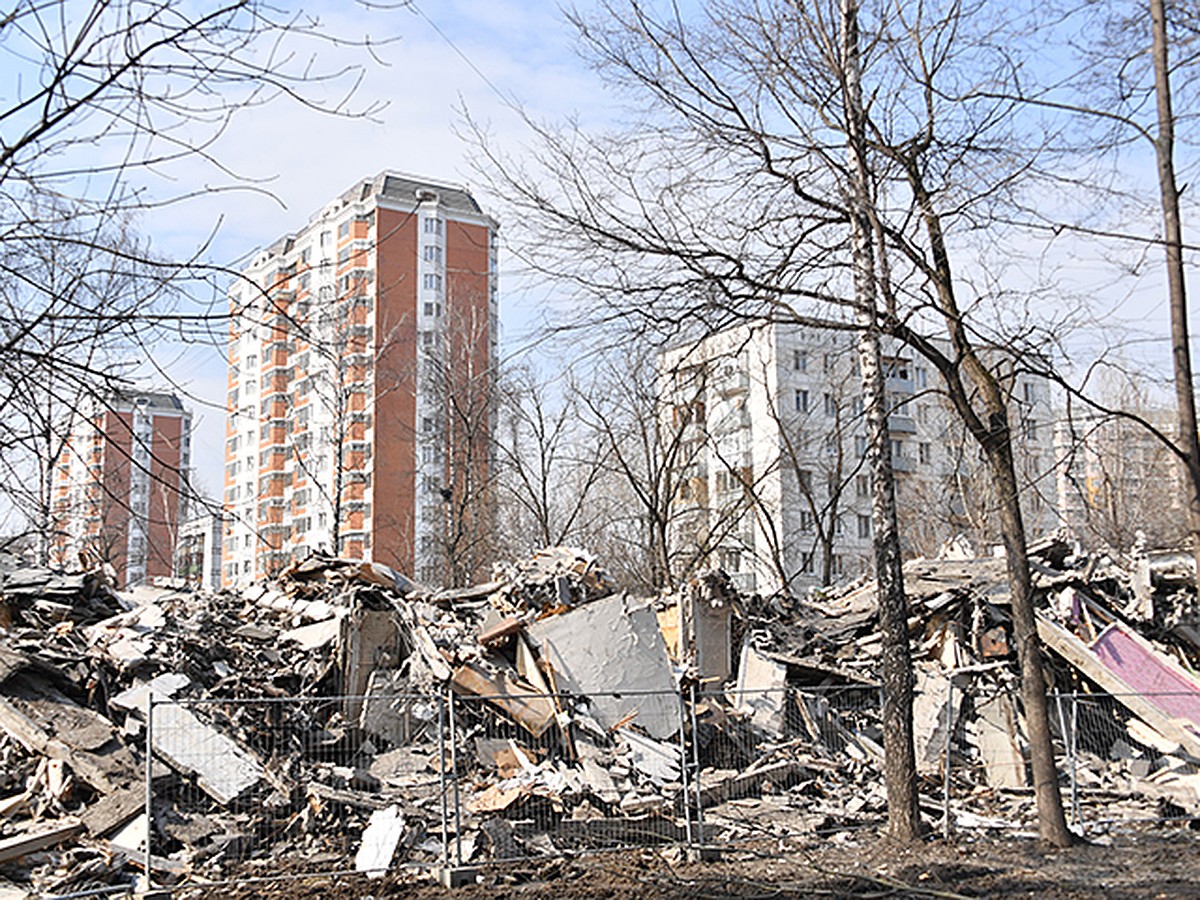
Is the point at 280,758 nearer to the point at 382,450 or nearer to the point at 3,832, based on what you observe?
the point at 3,832

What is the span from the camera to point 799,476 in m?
28.9

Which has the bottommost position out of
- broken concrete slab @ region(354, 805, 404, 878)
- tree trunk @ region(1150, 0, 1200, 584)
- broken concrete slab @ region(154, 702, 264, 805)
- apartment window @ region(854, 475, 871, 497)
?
broken concrete slab @ region(354, 805, 404, 878)

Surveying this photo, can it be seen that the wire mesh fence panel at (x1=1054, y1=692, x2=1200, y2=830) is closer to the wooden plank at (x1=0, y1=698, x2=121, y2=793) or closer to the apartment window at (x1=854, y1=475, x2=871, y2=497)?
the wooden plank at (x1=0, y1=698, x2=121, y2=793)

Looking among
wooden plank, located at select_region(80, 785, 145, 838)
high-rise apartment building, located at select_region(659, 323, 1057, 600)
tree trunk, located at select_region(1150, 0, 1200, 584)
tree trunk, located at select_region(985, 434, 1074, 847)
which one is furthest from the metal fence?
high-rise apartment building, located at select_region(659, 323, 1057, 600)

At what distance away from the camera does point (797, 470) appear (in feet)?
95.5

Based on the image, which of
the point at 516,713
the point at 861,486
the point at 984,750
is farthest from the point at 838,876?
the point at 861,486

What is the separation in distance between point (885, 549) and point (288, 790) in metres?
6.21

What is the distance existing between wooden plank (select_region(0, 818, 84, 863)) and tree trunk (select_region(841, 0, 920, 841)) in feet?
23.9

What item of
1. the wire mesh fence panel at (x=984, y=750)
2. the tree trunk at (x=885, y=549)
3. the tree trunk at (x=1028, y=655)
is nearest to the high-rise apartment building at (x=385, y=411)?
the tree trunk at (x=885, y=549)

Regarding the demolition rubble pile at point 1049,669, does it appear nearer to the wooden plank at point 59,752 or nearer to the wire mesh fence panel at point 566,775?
the wire mesh fence panel at point 566,775

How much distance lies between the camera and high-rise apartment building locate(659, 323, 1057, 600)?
26.1 meters

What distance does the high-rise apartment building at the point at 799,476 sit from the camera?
85.6 feet

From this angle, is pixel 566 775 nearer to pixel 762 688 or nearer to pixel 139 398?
pixel 762 688

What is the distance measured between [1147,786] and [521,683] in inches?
294
